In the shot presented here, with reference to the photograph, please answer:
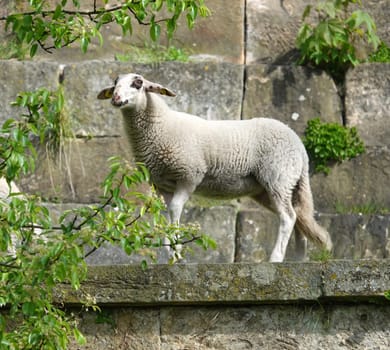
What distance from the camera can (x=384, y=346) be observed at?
6195 millimetres

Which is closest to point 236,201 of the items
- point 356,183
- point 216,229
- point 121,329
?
point 216,229

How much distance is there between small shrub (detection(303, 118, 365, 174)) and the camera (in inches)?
350

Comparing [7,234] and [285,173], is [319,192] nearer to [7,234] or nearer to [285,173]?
[285,173]

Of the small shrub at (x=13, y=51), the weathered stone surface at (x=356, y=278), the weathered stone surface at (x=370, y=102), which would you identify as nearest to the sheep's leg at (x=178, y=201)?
the weathered stone surface at (x=356, y=278)

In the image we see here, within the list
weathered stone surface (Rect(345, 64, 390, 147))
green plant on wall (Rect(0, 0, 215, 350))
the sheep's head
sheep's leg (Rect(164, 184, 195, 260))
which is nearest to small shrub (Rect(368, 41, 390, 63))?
weathered stone surface (Rect(345, 64, 390, 147))

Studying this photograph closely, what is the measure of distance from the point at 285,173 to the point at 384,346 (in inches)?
70.0

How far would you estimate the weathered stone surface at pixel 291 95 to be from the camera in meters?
9.09

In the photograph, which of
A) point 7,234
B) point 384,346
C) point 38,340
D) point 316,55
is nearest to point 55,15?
point 7,234

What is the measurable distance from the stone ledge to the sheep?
4.18ft

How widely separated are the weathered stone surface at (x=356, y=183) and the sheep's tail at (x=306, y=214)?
3.25 feet

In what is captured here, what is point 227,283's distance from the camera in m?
6.17

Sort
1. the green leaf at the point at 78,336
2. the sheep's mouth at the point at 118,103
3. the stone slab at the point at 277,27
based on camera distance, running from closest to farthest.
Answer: the green leaf at the point at 78,336
the sheep's mouth at the point at 118,103
the stone slab at the point at 277,27

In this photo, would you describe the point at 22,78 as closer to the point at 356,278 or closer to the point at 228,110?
the point at 228,110

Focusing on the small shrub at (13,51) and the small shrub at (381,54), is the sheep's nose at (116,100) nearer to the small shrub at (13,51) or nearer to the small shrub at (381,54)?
the small shrub at (13,51)
